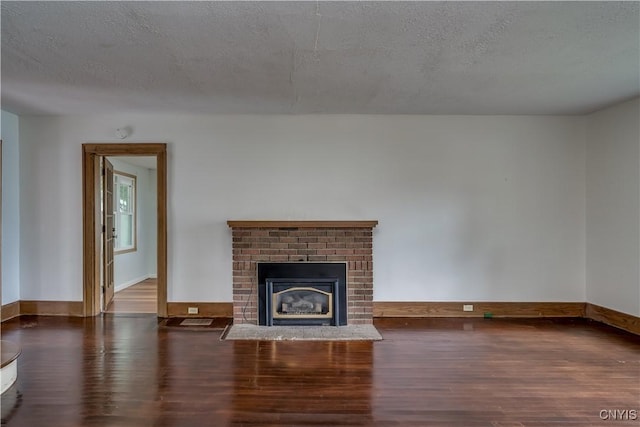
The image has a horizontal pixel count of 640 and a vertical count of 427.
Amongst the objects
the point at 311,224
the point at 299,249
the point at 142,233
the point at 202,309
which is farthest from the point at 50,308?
the point at 311,224

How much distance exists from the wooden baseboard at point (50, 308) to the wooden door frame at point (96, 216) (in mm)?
172

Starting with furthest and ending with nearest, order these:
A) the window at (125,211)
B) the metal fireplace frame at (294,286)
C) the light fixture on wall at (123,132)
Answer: the window at (125,211), the light fixture on wall at (123,132), the metal fireplace frame at (294,286)

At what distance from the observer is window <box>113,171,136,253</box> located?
624 cm

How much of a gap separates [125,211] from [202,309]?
3.35 metres

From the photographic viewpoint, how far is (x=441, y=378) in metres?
2.73

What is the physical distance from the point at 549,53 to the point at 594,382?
2476 mm

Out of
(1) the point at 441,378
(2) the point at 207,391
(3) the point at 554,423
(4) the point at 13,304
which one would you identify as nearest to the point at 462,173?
(1) the point at 441,378

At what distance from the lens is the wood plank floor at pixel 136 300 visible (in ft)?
15.4

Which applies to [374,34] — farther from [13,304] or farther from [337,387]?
[13,304]

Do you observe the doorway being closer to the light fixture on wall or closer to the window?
the window

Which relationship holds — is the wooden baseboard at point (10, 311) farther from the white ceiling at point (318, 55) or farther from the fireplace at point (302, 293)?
the fireplace at point (302, 293)

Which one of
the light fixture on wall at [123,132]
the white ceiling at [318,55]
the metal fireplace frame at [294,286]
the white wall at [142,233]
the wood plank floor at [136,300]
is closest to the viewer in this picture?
the white ceiling at [318,55]

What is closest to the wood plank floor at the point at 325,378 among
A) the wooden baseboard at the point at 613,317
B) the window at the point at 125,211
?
the wooden baseboard at the point at 613,317

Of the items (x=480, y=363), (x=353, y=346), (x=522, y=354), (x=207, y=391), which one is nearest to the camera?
(x=207, y=391)
